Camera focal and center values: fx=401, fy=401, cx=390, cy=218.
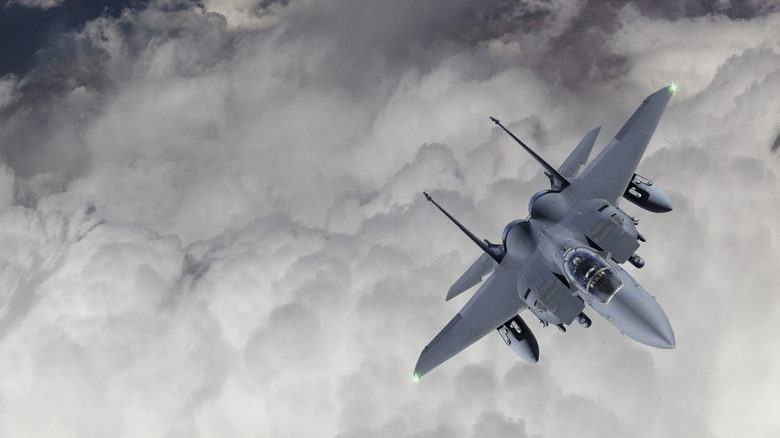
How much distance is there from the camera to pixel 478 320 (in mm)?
28172

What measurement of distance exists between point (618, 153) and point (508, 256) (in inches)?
473

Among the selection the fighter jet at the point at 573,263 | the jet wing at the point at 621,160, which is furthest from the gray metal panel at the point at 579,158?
the jet wing at the point at 621,160

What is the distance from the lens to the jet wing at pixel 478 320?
90.6 feet

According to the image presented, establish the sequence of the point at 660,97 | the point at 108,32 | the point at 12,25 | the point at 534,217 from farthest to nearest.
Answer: the point at 108,32
the point at 12,25
the point at 660,97
the point at 534,217

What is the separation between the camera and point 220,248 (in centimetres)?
18500

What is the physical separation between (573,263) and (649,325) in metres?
4.71

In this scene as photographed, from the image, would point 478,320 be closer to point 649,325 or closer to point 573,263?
point 573,263

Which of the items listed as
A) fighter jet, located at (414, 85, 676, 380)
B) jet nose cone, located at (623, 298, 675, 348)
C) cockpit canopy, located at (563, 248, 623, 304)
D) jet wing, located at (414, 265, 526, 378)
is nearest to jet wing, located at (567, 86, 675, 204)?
fighter jet, located at (414, 85, 676, 380)

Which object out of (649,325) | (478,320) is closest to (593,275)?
(649,325)

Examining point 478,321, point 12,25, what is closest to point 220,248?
point 12,25

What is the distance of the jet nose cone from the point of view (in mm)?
20312

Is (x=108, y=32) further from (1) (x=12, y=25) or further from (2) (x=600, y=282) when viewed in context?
(2) (x=600, y=282)

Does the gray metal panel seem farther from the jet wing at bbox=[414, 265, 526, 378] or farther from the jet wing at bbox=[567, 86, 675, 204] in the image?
the jet wing at bbox=[414, 265, 526, 378]

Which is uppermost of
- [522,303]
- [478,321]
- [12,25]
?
[522,303]
